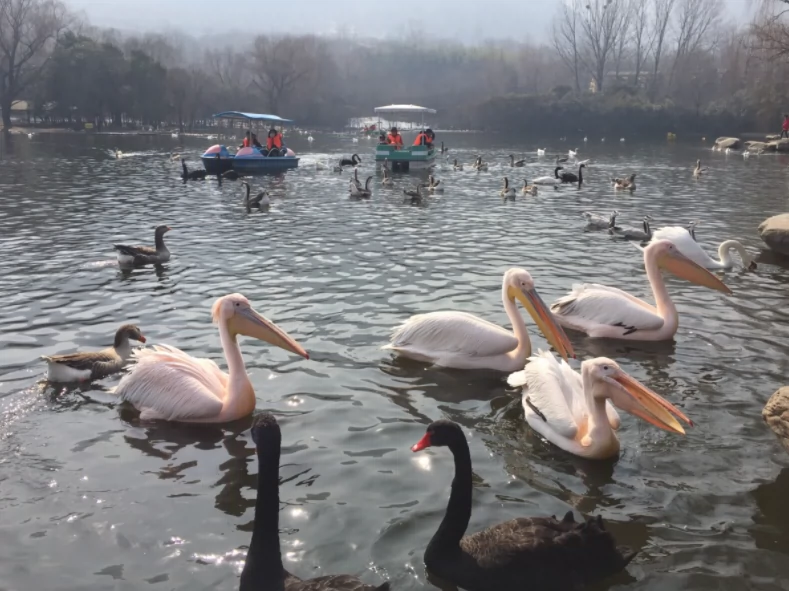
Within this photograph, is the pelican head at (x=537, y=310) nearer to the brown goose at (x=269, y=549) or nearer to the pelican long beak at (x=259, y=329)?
the pelican long beak at (x=259, y=329)

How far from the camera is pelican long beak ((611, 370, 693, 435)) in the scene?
443cm

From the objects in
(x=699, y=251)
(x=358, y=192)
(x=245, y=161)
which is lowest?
(x=699, y=251)

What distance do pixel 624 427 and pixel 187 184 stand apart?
18797 mm

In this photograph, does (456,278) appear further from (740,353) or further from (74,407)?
(74,407)

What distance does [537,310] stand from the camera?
20.4 ft

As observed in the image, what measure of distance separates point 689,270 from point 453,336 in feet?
9.69

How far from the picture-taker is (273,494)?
3.32 metres

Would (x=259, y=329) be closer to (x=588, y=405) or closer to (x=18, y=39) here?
(x=588, y=405)

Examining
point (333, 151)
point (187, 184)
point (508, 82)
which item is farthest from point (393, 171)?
point (508, 82)

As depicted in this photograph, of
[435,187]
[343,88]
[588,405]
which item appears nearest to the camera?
[588,405]

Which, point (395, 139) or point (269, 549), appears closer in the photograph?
point (269, 549)

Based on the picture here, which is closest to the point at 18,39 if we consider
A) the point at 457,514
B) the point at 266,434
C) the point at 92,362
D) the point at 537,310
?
the point at 92,362

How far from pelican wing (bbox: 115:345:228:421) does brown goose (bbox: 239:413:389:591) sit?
2056mm

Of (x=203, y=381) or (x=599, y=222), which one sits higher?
(x=599, y=222)
